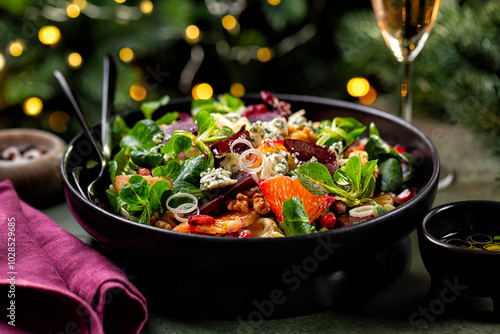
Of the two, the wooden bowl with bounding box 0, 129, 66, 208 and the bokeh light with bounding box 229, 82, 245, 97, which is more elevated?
the wooden bowl with bounding box 0, 129, 66, 208

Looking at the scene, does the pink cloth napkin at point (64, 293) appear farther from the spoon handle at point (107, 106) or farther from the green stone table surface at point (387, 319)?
the spoon handle at point (107, 106)

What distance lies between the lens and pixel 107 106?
200 cm

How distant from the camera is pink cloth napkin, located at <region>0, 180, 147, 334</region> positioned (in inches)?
50.7

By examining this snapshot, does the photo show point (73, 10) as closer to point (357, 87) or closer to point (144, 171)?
point (144, 171)

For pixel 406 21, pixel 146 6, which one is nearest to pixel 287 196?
pixel 406 21

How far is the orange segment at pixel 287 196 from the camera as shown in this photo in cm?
145

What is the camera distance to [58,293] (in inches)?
50.0

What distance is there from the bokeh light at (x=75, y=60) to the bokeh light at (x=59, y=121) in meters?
0.41

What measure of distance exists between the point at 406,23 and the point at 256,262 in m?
1.09

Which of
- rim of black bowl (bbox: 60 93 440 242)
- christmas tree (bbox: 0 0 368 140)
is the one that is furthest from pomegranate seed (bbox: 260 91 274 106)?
christmas tree (bbox: 0 0 368 140)

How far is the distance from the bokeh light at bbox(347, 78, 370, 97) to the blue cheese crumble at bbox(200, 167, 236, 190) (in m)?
2.16

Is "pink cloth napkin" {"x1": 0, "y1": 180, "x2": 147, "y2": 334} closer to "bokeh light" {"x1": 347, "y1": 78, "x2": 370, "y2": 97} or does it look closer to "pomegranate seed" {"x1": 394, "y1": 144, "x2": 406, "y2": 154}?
"pomegranate seed" {"x1": 394, "y1": 144, "x2": 406, "y2": 154}

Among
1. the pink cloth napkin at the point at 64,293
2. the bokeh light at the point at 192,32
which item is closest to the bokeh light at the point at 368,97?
the bokeh light at the point at 192,32

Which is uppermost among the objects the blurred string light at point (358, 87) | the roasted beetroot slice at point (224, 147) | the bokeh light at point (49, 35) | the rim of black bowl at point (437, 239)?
the bokeh light at point (49, 35)
